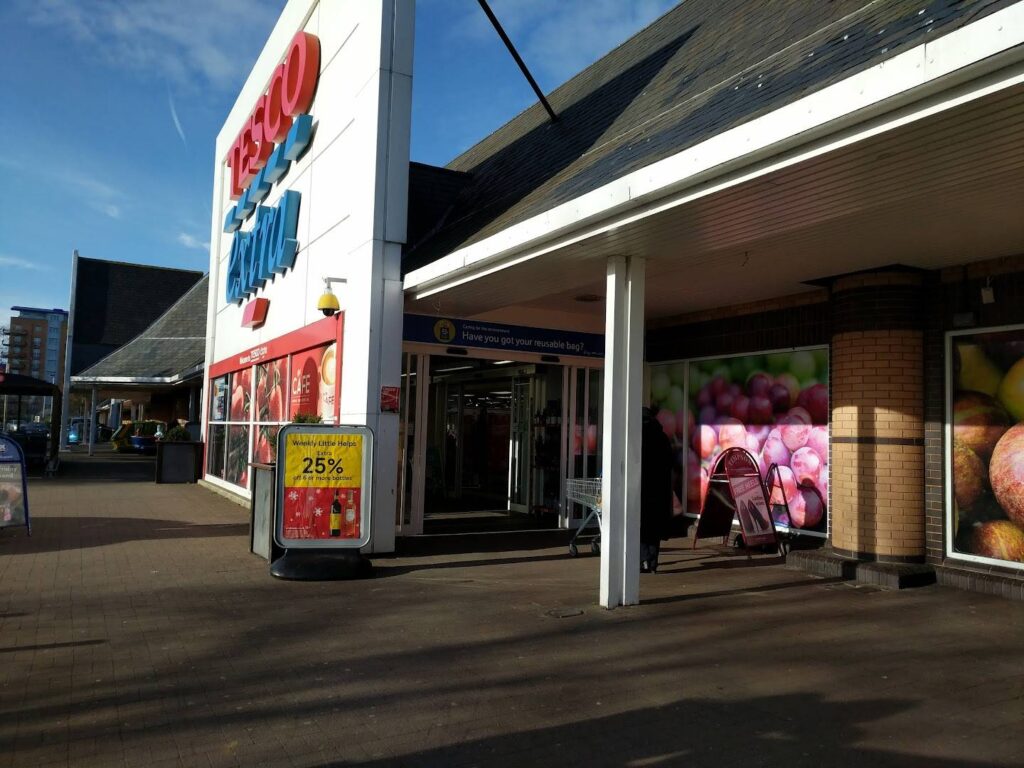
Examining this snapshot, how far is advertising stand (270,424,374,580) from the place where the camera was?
26.8 ft

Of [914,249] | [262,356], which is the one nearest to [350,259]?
[262,356]

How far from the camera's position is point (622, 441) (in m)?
6.98

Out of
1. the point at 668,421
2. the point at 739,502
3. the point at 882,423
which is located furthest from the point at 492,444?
the point at 882,423

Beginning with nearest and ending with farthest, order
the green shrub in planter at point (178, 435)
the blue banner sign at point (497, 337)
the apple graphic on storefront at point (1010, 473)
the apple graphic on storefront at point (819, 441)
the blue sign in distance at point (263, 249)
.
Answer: the apple graphic on storefront at point (1010, 473) → the apple graphic on storefront at point (819, 441) → the blue banner sign at point (497, 337) → the blue sign in distance at point (263, 249) → the green shrub in planter at point (178, 435)

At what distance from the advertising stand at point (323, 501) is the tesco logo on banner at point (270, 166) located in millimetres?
5620

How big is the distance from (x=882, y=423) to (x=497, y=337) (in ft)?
16.9

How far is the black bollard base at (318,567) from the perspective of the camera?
26.2 feet

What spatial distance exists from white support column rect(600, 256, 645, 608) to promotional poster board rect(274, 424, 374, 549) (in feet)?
9.29

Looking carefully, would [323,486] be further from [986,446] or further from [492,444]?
[492,444]

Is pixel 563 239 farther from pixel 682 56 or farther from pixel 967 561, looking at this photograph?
pixel 967 561

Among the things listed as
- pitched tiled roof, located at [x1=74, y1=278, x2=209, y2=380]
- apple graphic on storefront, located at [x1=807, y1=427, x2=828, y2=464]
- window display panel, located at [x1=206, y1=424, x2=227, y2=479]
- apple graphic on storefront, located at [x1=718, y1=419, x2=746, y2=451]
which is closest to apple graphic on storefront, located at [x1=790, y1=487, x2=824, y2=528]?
apple graphic on storefront, located at [x1=807, y1=427, x2=828, y2=464]

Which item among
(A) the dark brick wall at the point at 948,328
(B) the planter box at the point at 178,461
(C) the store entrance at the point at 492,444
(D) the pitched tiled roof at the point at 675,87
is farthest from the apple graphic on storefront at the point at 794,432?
(B) the planter box at the point at 178,461

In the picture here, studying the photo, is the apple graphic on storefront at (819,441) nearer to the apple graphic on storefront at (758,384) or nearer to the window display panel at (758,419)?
the window display panel at (758,419)

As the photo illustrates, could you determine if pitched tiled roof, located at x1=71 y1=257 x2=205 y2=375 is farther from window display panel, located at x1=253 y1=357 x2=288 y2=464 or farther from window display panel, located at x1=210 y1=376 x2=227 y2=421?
window display panel, located at x1=253 y1=357 x2=288 y2=464
